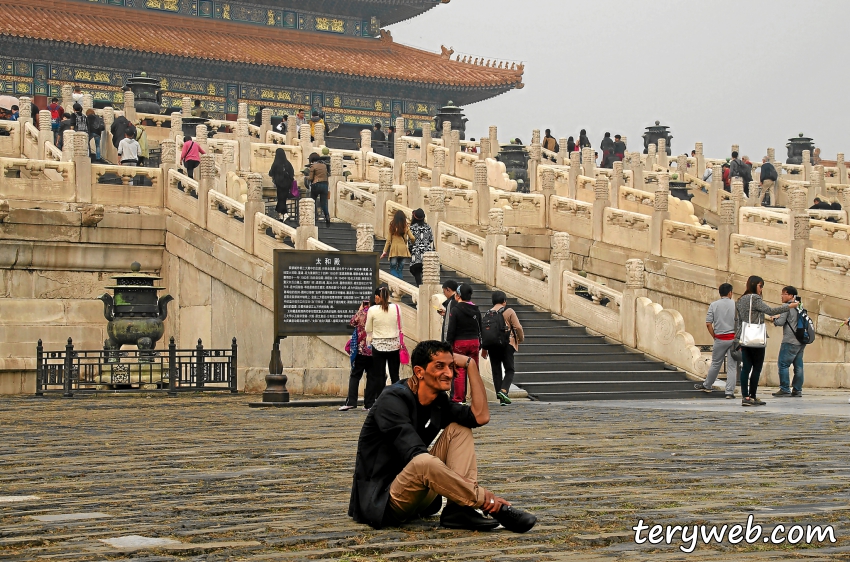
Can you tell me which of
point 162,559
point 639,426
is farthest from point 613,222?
point 162,559

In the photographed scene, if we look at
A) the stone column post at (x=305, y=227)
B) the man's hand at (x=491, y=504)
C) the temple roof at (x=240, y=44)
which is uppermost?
the temple roof at (x=240, y=44)

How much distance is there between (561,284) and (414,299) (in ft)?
10.9

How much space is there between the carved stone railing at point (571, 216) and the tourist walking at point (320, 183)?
14.4ft

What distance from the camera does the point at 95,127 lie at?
29625mm

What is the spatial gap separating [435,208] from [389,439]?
17.5m

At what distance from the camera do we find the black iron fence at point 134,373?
19812mm

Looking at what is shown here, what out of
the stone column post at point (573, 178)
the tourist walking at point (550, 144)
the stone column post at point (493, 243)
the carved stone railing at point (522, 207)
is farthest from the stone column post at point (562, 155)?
the stone column post at point (493, 243)

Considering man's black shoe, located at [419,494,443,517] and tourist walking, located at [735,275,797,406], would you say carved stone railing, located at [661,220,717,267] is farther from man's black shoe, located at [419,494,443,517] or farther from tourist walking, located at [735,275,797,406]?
man's black shoe, located at [419,494,443,517]

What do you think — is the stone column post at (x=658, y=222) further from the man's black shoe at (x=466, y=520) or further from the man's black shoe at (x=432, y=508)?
the man's black shoe at (x=466, y=520)

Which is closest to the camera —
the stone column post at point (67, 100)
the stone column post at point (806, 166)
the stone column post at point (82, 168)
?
the stone column post at point (82, 168)

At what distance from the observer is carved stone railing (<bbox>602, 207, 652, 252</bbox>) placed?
83.5ft

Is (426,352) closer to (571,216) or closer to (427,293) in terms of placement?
(427,293)

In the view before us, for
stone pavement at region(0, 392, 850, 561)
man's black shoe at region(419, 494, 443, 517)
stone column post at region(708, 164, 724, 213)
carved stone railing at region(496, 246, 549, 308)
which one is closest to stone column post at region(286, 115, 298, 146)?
stone column post at region(708, 164, 724, 213)

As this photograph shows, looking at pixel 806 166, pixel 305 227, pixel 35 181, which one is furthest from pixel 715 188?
pixel 35 181
